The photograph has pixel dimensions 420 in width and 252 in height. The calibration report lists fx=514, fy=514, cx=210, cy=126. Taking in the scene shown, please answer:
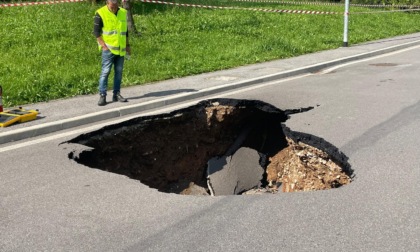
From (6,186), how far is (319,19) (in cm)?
1995

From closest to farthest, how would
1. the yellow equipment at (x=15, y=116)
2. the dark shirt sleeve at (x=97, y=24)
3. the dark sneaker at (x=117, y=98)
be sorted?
1. the yellow equipment at (x=15, y=116)
2. the dark shirt sleeve at (x=97, y=24)
3. the dark sneaker at (x=117, y=98)

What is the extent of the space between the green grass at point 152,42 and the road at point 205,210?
397cm

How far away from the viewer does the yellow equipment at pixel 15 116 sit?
7.43 meters

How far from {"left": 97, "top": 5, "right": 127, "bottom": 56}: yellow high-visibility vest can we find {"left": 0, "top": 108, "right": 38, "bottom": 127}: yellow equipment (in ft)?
6.02

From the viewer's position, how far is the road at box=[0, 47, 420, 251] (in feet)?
12.7

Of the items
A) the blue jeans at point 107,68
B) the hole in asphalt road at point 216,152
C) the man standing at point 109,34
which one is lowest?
the hole in asphalt road at point 216,152

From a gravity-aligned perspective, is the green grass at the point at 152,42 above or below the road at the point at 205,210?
above

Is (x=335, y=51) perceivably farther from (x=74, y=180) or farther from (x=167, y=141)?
(x=74, y=180)

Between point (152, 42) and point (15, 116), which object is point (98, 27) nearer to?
point (15, 116)

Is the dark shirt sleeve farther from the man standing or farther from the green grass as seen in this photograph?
the green grass

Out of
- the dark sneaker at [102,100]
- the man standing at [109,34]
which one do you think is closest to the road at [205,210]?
the dark sneaker at [102,100]

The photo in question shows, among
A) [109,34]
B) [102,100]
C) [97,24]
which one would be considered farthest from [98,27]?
[102,100]

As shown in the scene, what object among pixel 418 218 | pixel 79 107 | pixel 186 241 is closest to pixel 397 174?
pixel 418 218

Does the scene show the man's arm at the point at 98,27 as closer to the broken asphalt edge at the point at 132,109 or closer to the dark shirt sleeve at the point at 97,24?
the dark shirt sleeve at the point at 97,24
